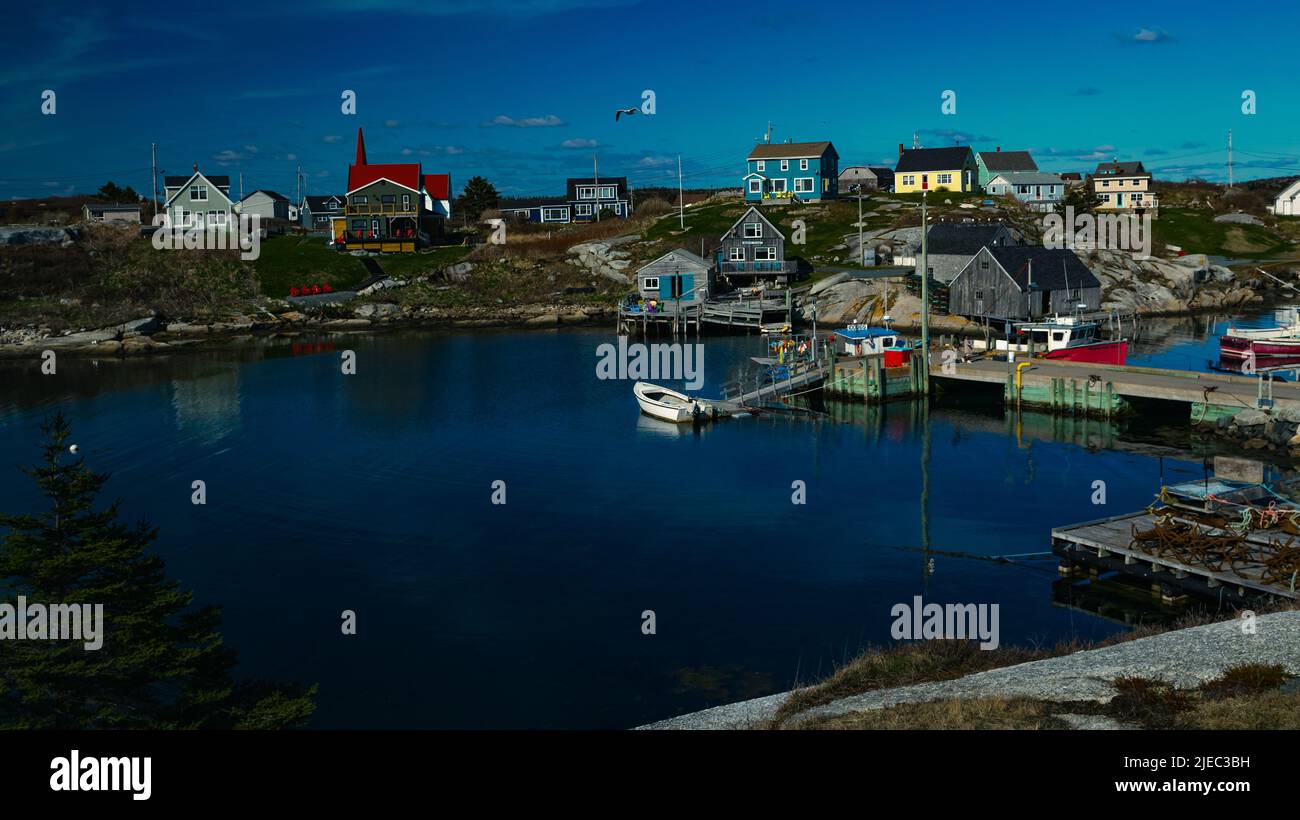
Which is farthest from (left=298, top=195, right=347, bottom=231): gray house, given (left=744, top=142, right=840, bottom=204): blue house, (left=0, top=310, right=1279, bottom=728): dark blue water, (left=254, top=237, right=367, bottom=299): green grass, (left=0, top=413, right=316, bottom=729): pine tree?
(left=0, top=413, right=316, bottom=729): pine tree

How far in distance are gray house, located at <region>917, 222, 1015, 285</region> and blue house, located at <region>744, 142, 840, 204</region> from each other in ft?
117

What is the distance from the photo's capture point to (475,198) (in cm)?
13275

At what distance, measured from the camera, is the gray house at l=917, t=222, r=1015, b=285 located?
82.9 m

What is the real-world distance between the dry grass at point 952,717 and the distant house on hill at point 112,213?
115 metres

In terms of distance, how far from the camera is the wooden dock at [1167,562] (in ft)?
86.4

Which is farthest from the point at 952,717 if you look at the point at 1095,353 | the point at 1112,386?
the point at 1095,353

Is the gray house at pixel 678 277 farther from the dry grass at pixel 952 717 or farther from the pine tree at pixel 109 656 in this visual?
the dry grass at pixel 952 717

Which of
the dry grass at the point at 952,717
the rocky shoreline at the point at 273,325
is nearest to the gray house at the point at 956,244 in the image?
the rocky shoreline at the point at 273,325

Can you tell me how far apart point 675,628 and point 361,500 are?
53.3 ft

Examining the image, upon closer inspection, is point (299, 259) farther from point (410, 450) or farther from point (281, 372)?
point (410, 450)

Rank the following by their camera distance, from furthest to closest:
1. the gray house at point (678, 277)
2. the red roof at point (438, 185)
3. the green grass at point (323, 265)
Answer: the red roof at point (438, 185), the green grass at point (323, 265), the gray house at point (678, 277)

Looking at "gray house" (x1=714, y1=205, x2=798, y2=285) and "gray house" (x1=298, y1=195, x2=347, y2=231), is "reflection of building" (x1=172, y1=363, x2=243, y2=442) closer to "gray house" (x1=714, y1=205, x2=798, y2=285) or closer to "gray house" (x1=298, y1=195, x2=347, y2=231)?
"gray house" (x1=714, y1=205, x2=798, y2=285)

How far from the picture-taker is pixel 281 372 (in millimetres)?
68562
